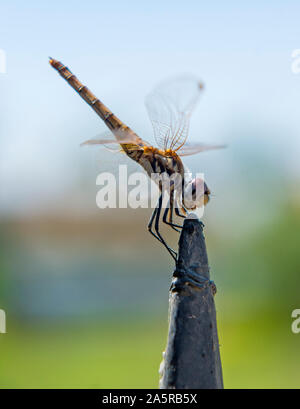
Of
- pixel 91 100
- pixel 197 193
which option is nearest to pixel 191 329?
pixel 197 193

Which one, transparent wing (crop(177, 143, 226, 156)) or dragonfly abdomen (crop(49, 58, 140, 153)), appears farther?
dragonfly abdomen (crop(49, 58, 140, 153))

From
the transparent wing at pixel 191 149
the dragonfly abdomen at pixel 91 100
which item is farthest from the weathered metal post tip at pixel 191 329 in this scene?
the dragonfly abdomen at pixel 91 100

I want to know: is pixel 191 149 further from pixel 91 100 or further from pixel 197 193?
pixel 91 100

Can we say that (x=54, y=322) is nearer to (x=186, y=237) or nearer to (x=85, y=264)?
(x=85, y=264)

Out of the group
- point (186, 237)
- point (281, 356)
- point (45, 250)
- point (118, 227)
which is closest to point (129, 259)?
point (118, 227)

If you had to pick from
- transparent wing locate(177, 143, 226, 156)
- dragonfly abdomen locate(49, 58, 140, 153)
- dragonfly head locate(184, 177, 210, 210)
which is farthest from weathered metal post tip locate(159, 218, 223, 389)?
dragonfly abdomen locate(49, 58, 140, 153)

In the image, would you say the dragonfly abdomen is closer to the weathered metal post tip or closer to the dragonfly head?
the dragonfly head
